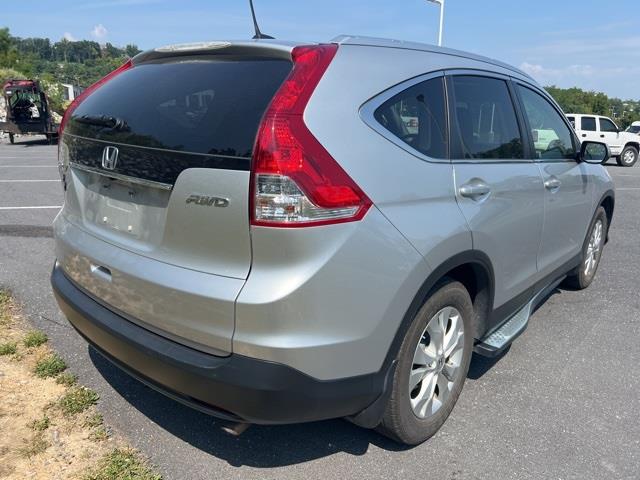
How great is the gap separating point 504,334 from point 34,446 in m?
2.56

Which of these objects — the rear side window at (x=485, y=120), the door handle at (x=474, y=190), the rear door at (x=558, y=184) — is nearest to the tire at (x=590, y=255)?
the rear door at (x=558, y=184)

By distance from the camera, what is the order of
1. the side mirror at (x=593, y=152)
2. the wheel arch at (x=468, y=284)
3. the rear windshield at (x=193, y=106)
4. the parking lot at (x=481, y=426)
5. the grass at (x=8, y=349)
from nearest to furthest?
the rear windshield at (x=193, y=106) → the wheel arch at (x=468, y=284) → the parking lot at (x=481, y=426) → the grass at (x=8, y=349) → the side mirror at (x=593, y=152)

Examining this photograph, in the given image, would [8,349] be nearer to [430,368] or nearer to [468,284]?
[430,368]

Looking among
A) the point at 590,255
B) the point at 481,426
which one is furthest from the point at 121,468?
the point at 590,255

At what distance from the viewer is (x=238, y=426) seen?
7.55ft

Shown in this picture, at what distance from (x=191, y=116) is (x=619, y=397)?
289cm

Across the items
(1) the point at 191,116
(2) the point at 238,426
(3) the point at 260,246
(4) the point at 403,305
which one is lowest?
(2) the point at 238,426

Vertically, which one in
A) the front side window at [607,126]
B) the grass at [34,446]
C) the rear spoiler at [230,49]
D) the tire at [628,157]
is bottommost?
the grass at [34,446]

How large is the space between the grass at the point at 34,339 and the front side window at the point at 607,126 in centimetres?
2083

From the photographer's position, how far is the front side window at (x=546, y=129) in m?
3.56

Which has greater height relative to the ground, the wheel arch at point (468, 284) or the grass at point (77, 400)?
the wheel arch at point (468, 284)

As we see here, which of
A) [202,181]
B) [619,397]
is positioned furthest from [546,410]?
[202,181]

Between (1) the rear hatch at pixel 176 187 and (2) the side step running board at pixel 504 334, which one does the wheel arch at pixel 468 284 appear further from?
(1) the rear hatch at pixel 176 187

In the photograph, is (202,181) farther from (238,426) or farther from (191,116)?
(238,426)
